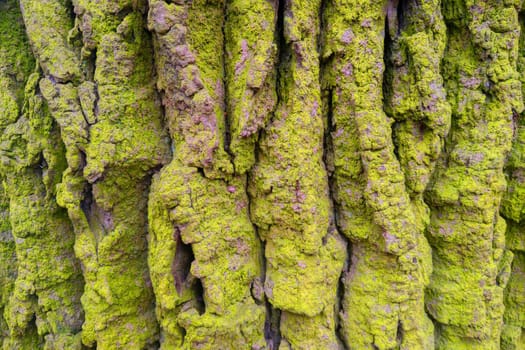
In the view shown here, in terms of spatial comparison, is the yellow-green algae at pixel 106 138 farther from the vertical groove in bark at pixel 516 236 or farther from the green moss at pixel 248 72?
the vertical groove in bark at pixel 516 236

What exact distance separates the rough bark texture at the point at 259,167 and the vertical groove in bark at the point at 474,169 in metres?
0.01

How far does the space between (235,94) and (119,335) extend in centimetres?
182

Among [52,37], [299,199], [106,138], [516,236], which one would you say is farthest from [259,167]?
[516,236]

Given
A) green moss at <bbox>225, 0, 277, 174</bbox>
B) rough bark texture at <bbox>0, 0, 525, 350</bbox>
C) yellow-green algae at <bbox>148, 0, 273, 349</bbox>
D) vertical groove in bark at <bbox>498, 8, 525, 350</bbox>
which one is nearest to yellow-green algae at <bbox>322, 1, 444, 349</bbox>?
rough bark texture at <bbox>0, 0, 525, 350</bbox>

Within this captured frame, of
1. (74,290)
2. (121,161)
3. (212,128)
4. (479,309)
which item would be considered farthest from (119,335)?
(479,309)

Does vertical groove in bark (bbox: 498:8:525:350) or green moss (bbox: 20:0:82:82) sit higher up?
green moss (bbox: 20:0:82:82)

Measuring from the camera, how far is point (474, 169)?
2.22 meters

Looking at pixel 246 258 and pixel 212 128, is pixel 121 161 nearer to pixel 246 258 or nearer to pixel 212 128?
pixel 212 128

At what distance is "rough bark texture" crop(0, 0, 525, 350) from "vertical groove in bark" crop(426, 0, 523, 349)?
11 millimetres

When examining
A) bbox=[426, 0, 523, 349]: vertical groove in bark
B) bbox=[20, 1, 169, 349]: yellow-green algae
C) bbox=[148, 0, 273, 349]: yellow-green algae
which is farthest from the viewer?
bbox=[426, 0, 523, 349]: vertical groove in bark

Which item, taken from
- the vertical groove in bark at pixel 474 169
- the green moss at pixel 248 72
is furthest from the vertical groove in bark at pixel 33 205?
the vertical groove in bark at pixel 474 169

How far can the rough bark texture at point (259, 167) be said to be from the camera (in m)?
1.98

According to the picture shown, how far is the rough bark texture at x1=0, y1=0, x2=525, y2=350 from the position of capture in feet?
6.49

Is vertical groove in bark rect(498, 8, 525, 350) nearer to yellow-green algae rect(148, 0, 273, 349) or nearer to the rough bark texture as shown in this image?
the rough bark texture
